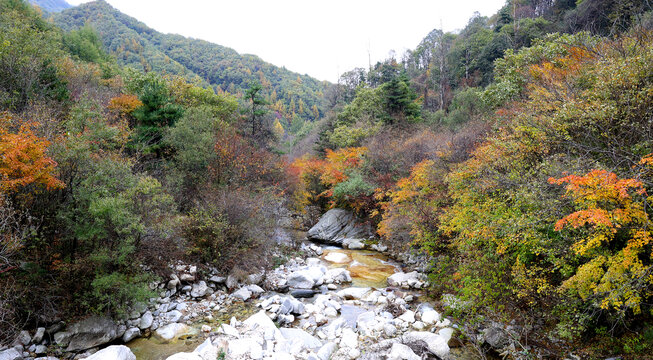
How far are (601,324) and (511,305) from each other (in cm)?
191

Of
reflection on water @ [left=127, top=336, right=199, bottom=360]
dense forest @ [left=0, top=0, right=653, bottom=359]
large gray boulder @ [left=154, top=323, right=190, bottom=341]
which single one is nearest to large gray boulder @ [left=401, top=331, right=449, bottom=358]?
dense forest @ [left=0, top=0, right=653, bottom=359]

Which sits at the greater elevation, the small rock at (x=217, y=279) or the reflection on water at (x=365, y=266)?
the small rock at (x=217, y=279)

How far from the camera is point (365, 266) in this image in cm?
1670

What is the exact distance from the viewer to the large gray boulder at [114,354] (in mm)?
7223

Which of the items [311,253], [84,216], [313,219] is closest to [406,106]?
[313,219]

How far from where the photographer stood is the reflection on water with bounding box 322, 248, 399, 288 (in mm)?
14522

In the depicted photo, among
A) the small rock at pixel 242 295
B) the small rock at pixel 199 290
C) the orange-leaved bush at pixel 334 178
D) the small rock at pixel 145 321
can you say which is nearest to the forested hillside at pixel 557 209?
the orange-leaved bush at pixel 334 178

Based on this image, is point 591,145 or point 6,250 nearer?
point 6,250

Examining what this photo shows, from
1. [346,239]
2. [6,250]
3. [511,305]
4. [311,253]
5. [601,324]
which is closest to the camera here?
[6,250]

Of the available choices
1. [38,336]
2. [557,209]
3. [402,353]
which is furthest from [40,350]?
[557,209]

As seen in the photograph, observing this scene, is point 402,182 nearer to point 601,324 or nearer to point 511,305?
point 511,305

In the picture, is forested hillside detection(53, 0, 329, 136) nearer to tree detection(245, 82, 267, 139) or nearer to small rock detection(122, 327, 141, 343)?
tree detection(245, 82, 267, 139)

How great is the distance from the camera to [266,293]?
12820 millimetres

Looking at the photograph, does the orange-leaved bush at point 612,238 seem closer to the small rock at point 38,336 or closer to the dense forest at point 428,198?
the dense forest at point 428,198
